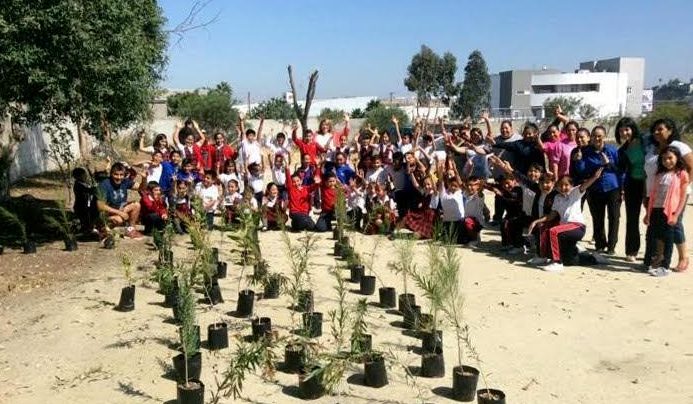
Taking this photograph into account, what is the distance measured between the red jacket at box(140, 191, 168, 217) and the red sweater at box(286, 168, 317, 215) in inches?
82.5

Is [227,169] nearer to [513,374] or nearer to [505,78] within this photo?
[513,374]

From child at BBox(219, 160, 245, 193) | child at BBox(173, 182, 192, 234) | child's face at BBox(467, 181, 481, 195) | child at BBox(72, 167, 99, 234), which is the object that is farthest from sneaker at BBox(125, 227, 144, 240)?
child's face at BBox(467, 181, 481, 195)

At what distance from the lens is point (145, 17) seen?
948cm

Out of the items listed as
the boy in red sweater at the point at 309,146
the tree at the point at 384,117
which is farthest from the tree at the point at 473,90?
the boy in red sweater at the point at 309,146

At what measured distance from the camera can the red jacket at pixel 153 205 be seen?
32.9ft

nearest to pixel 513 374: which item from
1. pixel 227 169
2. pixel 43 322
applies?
pixel 43 322

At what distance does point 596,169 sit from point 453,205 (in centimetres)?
211

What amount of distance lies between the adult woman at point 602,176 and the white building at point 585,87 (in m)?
91.7

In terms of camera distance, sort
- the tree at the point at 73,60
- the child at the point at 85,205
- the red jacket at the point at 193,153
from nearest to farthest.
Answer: the tree at the point at 73,60, the child at the point at 85,205, the red jacket at the point at 193,153

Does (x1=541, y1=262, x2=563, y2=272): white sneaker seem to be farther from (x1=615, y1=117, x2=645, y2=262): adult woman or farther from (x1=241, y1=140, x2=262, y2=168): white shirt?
(x1=241, y1=140, x2=262, y2=168): white shirt

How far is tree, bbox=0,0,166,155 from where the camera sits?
6988 mm

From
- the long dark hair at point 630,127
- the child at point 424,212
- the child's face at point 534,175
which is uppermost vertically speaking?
the long dark hair at point 630,127

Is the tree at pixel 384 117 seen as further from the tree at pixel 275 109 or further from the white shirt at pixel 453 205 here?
the white shirt at pixel 453 205

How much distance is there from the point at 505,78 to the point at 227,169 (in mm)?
94125
